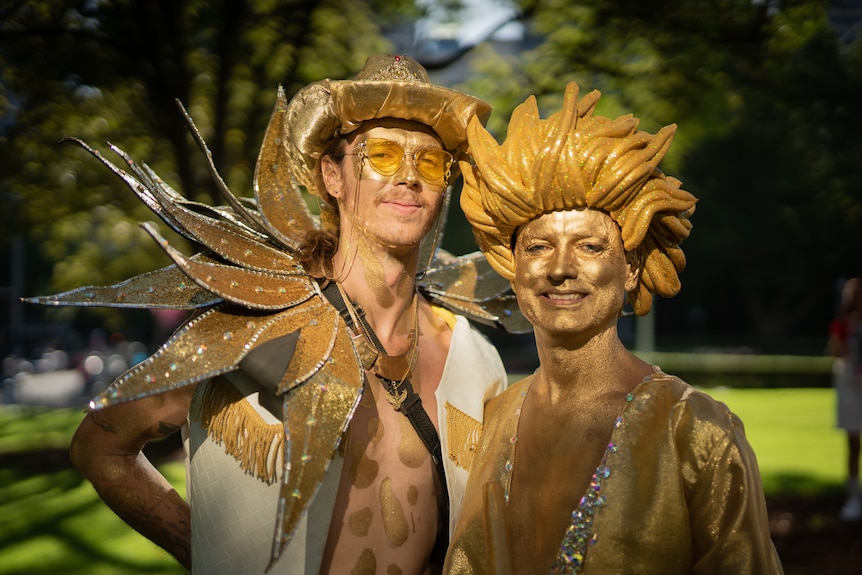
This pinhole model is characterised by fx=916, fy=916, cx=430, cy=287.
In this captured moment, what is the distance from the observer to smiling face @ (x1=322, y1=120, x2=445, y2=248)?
2652 millimetres

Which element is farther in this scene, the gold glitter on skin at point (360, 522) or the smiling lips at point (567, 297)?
the gold glitter on skin at point (360, 522)

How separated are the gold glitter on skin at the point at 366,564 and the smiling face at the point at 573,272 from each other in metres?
0.85

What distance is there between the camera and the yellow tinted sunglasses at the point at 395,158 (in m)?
2.67

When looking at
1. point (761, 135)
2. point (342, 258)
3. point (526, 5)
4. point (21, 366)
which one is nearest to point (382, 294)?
point (342, 258)

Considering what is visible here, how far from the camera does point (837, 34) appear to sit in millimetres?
10188

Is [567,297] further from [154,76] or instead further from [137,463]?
[154,76]

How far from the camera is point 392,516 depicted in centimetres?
256

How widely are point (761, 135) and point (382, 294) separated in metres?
25.7

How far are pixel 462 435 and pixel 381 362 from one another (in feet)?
1.05

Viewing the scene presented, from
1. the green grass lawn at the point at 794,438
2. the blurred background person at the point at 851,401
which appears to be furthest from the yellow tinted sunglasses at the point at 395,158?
the green grass lawn at the point at 794,438

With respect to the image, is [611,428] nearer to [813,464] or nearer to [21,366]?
[813,464]

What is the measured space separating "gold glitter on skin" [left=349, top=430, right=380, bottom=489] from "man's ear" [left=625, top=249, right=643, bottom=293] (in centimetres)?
88

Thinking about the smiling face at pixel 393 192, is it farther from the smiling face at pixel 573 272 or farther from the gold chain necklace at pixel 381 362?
the smiling face at pixel 573 272

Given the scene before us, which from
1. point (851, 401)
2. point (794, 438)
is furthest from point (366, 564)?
point (794, 438)
